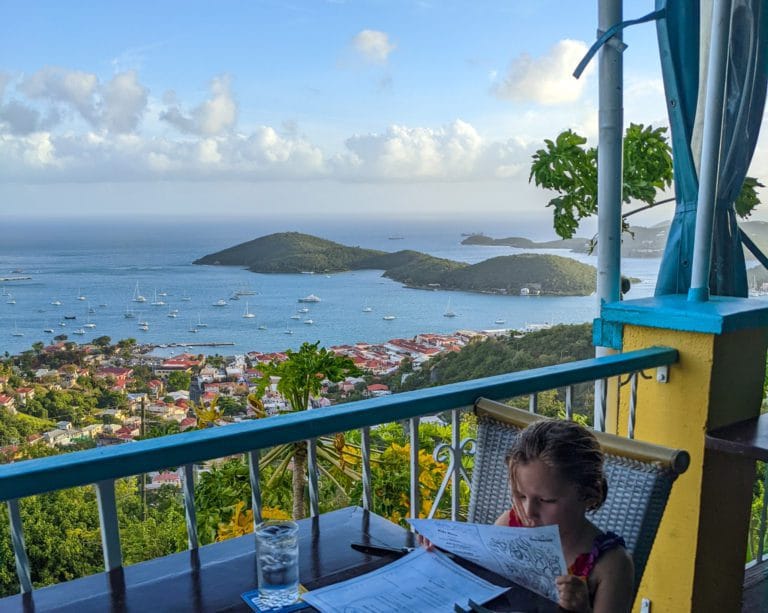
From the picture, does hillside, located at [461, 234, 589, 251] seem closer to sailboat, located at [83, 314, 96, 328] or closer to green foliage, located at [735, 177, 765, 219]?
green foliage, located at [735, 177, 765, 219]

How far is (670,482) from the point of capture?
1247mm

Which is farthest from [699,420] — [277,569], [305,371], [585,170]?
[585,170]

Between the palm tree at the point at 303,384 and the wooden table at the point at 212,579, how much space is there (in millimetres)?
1884

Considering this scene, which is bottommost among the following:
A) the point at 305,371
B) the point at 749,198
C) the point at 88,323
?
the point at 88,323

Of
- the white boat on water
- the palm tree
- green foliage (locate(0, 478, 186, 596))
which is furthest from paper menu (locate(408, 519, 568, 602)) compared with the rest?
the white boat on water

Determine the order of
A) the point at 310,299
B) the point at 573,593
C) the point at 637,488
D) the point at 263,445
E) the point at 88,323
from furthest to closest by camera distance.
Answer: the point at 88,323
the point at 310,299
the point at 263,445
the point at 637,488
the point at 573,593

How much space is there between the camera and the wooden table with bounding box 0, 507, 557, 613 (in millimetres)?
1030

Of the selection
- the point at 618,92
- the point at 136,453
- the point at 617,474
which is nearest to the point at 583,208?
the point at 618,92

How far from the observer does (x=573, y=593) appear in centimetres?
99

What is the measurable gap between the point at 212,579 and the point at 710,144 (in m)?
1.85

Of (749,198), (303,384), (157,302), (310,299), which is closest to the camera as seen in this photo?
(749,198)

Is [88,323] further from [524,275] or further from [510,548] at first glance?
[510,548]

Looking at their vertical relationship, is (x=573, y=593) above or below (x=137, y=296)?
above

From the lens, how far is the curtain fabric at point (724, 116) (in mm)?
2439
